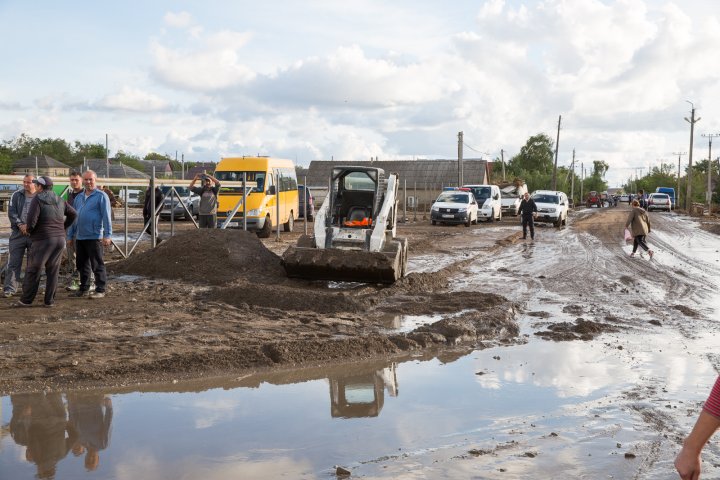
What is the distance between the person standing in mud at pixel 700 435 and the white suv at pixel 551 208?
31.0 meters

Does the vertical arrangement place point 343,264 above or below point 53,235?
below

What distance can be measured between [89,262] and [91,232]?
1.72 feet

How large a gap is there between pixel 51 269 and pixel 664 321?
806 cm

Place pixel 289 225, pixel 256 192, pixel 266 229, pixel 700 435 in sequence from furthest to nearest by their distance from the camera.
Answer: pixel 289 225, pixel 266 229, pixel 256 192, pixel 700 435

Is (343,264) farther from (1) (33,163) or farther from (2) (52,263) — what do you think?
(1) (33,163)

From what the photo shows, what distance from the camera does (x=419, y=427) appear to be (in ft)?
18.6

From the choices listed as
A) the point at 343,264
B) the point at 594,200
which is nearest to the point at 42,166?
the point at 594,200

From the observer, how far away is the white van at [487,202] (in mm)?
36375

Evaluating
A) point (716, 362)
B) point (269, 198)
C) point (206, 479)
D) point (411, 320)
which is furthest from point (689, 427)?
point (269, 198)

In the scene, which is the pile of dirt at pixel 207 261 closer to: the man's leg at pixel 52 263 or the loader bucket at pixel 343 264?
the loader bucket at pixel 343 264

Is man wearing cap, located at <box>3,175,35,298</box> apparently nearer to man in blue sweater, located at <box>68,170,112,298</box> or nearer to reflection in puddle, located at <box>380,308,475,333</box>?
man in blue sweater, located at <box>68,170,112,298</box>

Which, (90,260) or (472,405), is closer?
(472,405)

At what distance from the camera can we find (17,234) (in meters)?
10.3

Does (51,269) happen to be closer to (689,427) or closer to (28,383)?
(28,383)
